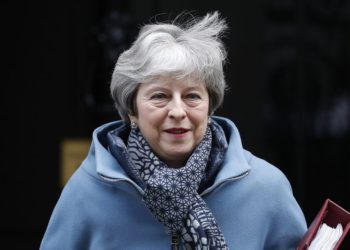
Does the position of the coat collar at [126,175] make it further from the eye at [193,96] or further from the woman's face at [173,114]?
the eye at [193,96]

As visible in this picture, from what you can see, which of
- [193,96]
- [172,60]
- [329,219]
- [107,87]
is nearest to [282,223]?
[329,219]

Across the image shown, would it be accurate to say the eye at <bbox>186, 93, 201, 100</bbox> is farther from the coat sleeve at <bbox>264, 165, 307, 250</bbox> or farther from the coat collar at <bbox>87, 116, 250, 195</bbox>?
the coat sleeve at <bbox>264, 165, 307, 250</bbox>

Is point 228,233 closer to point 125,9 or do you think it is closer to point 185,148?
point 185,148

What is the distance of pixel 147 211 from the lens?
3.58 m

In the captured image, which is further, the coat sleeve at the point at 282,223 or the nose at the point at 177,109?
the coat sleeve at the point at 282,223

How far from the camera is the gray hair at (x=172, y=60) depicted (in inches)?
137

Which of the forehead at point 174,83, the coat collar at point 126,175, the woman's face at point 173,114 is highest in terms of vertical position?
the forehead at point 174,83

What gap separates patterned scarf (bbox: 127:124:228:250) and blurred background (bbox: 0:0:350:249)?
2.84 meters

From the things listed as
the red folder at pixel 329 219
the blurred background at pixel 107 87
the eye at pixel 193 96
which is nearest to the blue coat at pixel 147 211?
the red folder at pixel 329 219

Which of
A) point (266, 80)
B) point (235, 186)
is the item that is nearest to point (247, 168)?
point (235, 186)

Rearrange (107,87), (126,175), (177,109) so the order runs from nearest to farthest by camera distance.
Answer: (177,109) < (126,175) < (107,87)

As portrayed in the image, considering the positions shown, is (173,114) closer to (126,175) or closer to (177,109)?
(177,109)

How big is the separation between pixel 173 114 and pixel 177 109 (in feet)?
0.08

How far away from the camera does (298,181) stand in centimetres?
646
